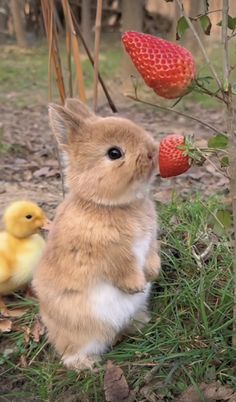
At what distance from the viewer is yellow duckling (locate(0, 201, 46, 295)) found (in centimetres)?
219

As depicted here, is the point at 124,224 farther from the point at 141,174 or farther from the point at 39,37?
the point at 39,37

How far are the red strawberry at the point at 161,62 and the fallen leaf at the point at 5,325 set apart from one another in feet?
3.60

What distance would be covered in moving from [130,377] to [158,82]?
2.93 feet

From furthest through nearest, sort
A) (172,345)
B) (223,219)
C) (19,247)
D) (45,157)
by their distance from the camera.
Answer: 1. (45,157)
2. (19,247)
3. (172,345)
4. (223,219)

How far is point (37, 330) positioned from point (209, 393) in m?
0.67

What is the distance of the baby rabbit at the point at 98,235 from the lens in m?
1.68

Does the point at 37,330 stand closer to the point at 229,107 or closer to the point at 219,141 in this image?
the point at 219,141

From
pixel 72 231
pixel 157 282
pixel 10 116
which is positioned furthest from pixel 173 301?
pixel 10 116

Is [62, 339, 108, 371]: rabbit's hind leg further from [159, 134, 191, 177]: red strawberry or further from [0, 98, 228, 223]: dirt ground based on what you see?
[0, 98, 228, 223]: dirt ground

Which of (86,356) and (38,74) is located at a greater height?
(86,356)

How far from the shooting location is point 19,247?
2238mm

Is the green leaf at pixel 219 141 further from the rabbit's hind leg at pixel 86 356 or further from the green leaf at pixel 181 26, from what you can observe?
the rabbit's hind leg at pixel 86 356

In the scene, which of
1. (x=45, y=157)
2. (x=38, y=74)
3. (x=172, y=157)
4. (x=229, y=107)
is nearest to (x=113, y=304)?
(x=172, y=157)

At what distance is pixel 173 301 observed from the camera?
2.00 meters
